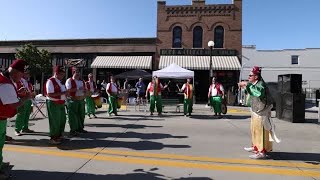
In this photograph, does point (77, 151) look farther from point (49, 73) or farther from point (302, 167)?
point (49, 73)

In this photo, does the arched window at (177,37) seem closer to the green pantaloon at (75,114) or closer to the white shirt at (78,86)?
the white shirt at (78,86)

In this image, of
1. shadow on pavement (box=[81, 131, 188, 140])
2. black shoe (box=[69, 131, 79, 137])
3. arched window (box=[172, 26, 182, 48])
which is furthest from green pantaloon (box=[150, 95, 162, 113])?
arched window (box=[172, 26, 182, 48])

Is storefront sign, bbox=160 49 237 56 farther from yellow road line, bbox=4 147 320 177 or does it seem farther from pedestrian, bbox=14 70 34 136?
yellow road line, bbox=4 147 320 177

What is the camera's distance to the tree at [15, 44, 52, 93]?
32875mm

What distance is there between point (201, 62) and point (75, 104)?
2122cm

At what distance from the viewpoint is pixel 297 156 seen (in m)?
8.49

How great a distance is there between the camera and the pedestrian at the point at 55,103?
900 cm

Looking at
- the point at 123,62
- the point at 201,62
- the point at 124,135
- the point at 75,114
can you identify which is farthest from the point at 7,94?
the point at 123,62

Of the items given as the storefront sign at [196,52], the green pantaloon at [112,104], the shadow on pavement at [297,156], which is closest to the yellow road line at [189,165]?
the shadow on pavement at [297,156]

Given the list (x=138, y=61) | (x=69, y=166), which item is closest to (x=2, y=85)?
(x=69, y=166)

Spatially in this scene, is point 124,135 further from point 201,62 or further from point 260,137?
point 201,62

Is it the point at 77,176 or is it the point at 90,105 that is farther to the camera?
the point at 90,105

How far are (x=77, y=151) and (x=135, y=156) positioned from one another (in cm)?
129

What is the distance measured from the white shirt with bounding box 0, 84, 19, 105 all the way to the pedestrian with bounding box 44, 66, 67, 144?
319 centimetres
